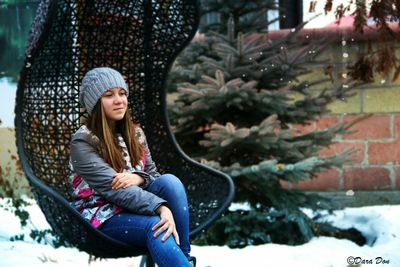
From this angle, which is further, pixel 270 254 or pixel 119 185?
pixel 270 254

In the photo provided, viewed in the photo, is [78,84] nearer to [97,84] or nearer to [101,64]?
[101,64]

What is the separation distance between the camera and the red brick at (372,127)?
4008 mm

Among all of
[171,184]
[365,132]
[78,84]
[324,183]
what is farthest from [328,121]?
[171,184]

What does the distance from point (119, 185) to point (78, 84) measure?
30.1 inches

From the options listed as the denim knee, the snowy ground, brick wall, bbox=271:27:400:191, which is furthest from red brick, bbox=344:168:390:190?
the denim knee

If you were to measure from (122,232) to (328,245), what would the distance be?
1.50 metres

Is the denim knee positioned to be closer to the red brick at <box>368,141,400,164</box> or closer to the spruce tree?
the spruce tree

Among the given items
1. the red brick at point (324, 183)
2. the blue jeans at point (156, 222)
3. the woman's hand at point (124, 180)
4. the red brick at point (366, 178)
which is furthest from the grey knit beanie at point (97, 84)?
the red brick at point (366, 178)

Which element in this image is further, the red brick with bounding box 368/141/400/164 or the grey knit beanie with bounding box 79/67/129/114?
the red brick with bounding box 368/141/400/164

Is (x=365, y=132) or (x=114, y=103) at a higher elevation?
(x=114, y=103)

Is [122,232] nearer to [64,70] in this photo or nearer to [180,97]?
[64,70]

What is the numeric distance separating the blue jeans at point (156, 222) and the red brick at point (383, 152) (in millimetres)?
2256

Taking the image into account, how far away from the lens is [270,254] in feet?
9.89

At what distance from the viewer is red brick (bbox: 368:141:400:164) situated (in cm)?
403
